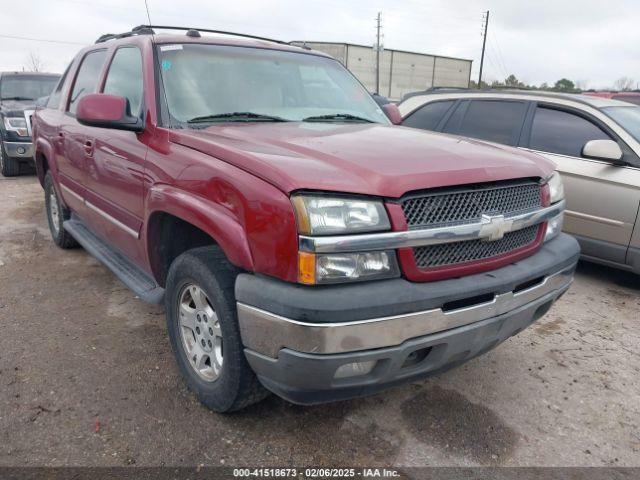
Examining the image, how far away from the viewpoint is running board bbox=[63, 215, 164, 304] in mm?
3059

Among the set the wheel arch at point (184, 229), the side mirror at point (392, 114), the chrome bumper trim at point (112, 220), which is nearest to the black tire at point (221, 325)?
the wheel arch at point (184, 229)

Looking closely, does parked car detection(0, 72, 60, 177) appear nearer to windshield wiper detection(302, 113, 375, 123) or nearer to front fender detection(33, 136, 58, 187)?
front fender detection(33, 136, 58, 187)

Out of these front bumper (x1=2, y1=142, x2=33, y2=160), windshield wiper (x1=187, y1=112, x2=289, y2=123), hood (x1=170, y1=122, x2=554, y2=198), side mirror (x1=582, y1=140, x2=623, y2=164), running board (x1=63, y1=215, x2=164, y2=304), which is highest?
windshield wiper (x1=187, y1=112, x2=289, y2=123)

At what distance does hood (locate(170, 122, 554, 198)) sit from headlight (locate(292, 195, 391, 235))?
0.05 m

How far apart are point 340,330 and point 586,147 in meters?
3.90

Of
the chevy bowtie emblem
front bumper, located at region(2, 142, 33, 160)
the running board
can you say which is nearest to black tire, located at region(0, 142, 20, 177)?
front bumper, located at region(2, 142, 33, 160)

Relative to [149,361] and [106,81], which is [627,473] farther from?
A: [106,81]

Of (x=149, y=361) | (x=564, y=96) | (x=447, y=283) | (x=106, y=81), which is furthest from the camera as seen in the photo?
(x=564, y=96)

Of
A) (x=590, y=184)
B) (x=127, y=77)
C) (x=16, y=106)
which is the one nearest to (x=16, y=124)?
(x=16, y=106)

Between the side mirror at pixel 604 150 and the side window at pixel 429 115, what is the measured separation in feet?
5.91

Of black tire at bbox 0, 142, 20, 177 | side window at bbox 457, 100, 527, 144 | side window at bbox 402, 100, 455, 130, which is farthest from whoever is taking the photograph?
black tire at bbox 0, 142, 20, 177

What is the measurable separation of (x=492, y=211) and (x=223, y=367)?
1.44 metres

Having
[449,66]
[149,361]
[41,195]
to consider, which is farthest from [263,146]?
[449,66]

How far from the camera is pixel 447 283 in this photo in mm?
2164
